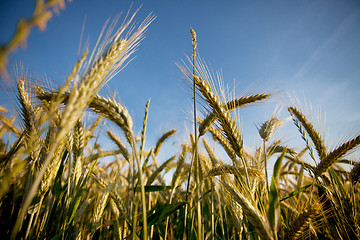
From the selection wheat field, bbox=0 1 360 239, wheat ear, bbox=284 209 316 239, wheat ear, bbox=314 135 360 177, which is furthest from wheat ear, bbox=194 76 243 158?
wheat ear, bbox=314 135 360 177

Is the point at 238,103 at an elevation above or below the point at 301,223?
above

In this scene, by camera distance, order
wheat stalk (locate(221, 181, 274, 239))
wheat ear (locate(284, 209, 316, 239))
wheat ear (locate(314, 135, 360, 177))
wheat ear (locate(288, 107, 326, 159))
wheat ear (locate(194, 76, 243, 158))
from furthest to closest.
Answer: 1. wheat ear (locate(288, 107, 326, 159))
2. wheat ear (locate(314, 135, 360, 177))
3. wheat ear (locate(194, 76, 243, 158))
4. wheat ear (locate(284, 209, 316, 239))
5. wheat stalk (locate(221, 181, 274, 239))

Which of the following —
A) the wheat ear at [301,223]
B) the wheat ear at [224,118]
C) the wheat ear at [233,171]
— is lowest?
the wheat ear at [301,223]

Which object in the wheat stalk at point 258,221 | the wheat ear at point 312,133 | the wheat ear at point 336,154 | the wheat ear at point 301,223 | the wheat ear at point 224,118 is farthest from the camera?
the wheat ear at point 312,133

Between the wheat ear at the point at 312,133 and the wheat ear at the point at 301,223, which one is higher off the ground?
the wheat ear at the point at 312,133

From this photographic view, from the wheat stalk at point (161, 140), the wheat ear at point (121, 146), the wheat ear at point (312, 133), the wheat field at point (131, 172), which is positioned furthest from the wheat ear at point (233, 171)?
the wheat stalk at point (161, 140)

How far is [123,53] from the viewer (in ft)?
4.25

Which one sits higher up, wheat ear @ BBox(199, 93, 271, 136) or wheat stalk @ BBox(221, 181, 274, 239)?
wheat ear @ BBox(199, 93, 271, 136)

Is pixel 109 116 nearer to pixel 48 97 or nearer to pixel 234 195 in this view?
pixel 48 97

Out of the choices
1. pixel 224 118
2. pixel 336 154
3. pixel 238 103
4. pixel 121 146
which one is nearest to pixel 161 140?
pixel 121 146

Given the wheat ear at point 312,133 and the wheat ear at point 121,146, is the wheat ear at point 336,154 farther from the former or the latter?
the wheat ear at point 121,146

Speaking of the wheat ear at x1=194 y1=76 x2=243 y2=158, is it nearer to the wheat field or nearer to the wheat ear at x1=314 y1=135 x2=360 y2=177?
the wheat field

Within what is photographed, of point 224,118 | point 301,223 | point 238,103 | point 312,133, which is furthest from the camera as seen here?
point 312,133

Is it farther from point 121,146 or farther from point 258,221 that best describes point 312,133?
point 121,146
